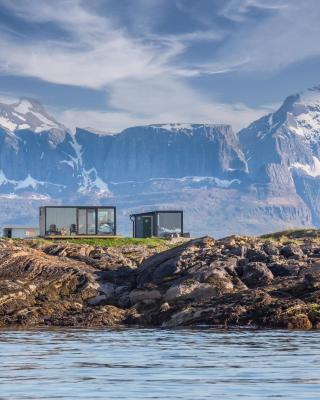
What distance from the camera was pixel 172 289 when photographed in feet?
141

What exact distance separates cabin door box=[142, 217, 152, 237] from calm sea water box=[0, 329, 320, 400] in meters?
79.3

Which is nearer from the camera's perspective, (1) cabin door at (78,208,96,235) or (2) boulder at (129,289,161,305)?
(2) boulder at (129,289,161,305)

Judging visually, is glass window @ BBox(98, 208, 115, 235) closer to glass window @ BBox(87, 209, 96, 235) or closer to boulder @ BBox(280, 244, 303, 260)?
glass window @ BBox(87, 209, 96, 235)

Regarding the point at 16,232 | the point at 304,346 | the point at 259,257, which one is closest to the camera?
the point at 304,346

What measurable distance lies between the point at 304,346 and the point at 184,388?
10.5m

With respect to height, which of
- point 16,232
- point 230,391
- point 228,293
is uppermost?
point 16,232

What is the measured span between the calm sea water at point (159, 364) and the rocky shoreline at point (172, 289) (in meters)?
3.29

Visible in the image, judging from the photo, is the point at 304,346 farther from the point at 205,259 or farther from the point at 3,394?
the point at 205,259

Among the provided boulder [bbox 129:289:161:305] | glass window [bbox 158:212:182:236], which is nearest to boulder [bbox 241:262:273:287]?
boulder [bbox 129:289:161:305]

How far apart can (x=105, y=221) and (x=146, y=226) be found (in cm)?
566

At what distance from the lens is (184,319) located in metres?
41.3

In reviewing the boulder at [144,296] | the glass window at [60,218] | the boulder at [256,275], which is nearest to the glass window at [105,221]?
the glass window at [60,218]

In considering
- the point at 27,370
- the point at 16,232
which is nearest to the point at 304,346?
the point at 27,370

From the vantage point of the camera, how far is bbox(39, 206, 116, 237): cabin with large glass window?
112m
